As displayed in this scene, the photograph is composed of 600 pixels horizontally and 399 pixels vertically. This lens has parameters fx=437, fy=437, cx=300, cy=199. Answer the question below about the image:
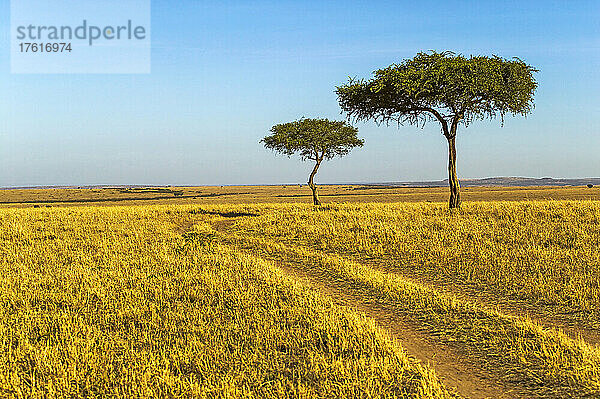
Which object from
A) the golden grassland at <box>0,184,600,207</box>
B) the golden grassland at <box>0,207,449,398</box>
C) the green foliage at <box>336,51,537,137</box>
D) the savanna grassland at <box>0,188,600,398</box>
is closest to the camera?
the golden grassland at <box>0,207,449,398</box>

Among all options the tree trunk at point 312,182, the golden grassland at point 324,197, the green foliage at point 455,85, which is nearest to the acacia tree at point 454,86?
the green foliage at point 455,85

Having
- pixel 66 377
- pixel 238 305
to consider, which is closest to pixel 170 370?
pixel 66 377

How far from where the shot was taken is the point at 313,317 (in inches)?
355

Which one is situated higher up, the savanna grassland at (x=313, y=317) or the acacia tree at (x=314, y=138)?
the acacia tree at (x=314, y=138)

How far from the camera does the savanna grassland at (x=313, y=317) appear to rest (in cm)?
637

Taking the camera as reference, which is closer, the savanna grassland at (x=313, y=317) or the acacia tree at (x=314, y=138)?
the savanna grassland at (x=313, y=317)

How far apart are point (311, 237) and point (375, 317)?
1174 cm

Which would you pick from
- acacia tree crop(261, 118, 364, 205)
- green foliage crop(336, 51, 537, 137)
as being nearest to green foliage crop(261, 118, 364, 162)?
acacia tree crop(261, 118, 364, 205)

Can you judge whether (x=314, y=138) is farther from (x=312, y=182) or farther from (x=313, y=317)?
(x=313, y=317)

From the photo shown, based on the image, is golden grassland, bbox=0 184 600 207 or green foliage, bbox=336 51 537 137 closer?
green foliage, bbox=336 51 537 137

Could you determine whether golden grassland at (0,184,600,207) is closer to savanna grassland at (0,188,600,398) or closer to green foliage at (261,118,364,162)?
green foliage at (261,118,364,162)

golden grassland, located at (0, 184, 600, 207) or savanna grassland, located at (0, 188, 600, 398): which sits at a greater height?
golden grassland, located at (0, 184, 600, 207)

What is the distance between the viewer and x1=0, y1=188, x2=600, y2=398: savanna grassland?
6.37 metres

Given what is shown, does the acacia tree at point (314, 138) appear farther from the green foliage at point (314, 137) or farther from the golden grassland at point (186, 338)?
the golden grassland at point (186, 338)
